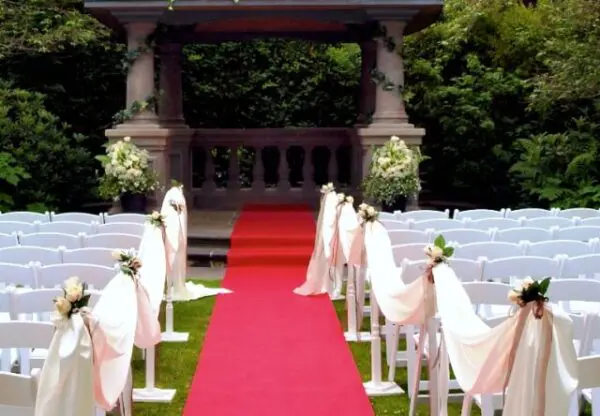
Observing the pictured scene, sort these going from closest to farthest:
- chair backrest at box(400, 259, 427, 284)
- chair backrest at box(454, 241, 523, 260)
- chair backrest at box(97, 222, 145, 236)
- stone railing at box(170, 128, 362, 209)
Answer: chair backrest at box(400, 259, 427, 284), chair backrest at box(454, 241, 523, 260), chair backrest at box(97, 222, 145, 236), stone railing at box(170, 128, 362, 209)

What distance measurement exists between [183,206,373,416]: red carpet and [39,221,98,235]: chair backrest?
1.50m

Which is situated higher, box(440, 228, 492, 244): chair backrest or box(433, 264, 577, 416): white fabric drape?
box(440, 228, 492, 244): chair backrest

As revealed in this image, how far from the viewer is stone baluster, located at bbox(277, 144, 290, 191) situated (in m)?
15.4

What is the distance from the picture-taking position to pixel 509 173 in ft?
50.3

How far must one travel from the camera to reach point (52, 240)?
774 cm

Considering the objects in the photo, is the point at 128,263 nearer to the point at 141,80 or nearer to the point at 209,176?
the point at 141,80

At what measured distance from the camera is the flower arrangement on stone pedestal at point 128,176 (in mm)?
12328

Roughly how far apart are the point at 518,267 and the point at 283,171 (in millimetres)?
9617

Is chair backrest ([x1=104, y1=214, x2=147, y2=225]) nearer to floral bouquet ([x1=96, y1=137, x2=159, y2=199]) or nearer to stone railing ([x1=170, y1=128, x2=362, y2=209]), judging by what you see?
floral bouquet ([x1=96, y1=137, x2=159, y2=199])

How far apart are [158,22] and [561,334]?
10.3 m

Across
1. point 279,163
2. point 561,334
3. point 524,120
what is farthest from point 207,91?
point 561,334

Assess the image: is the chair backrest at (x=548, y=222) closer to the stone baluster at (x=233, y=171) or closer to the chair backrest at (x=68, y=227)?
the chair backrest at (x=68, y=227)

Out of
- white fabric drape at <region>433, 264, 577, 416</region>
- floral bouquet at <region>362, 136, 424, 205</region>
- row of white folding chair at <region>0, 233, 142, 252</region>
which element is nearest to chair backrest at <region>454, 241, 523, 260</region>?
row of white folding chair at <region>0, 233, 142, 252</region>

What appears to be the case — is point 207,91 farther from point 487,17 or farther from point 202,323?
point 202,323
